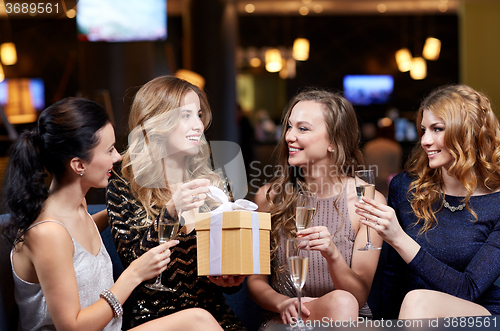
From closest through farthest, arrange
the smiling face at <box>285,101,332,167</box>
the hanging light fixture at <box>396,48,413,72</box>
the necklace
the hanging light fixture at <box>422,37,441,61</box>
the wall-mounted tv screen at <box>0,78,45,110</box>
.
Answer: the necklace → the smiling face at <box>285,101,332,167</box> → the wall-mounted tv screen at <box>0,78,45,110</box> → the hanging light fixture at <box>422,37,441,61</box> → the hanging light fixture at <box>396,48,413,72</box>

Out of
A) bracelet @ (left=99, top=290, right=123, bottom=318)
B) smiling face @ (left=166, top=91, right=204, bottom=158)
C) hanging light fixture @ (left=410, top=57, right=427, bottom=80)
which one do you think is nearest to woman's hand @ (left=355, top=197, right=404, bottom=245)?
smiling face @ (left=166, top=91, right=204, bottom=158)

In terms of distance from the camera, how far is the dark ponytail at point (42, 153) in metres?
1.52

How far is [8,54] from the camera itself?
24.6 ft

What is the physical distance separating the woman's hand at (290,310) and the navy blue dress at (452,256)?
1.34 ft

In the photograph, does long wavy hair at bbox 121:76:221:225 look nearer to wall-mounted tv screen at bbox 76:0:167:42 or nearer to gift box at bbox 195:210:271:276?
gift box at bbox 195:210:271:276

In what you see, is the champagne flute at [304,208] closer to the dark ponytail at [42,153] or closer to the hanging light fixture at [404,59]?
the dark ponytail at [42,153]

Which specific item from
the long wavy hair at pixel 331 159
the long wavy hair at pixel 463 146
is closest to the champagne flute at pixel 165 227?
the long wavy hair at pixel 331 159

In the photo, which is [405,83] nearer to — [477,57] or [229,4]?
[477,57]

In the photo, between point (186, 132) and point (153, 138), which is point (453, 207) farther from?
point (153, 138)

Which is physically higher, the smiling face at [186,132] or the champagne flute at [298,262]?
the smiling face at [186,132]

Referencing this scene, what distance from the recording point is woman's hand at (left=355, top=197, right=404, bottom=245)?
164 cm

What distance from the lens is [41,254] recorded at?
1447 mm

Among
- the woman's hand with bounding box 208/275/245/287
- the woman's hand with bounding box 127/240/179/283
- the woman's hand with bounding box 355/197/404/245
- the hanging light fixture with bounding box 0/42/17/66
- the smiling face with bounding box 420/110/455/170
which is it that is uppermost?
the hanging light fixture with bounding box 0/42/17/66

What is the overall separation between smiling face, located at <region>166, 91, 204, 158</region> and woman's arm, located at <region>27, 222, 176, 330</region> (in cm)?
65
